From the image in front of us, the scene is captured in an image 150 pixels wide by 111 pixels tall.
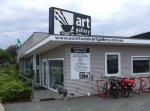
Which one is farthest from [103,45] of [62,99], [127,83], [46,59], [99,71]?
[46,59]

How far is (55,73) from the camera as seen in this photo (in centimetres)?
1712

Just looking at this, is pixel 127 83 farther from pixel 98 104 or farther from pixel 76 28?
pixel 76 28

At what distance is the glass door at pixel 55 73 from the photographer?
15.8 m

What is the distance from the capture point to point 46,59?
19.3m

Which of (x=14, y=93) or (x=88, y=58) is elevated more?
(x=88, y=58)

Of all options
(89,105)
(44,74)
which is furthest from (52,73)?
(89,105)

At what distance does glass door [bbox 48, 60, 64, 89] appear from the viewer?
1577 cm

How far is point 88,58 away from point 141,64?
12.5 ft

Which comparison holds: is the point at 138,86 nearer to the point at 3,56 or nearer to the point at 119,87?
the point at 119,87

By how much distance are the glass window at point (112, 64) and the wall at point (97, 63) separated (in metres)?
0.22

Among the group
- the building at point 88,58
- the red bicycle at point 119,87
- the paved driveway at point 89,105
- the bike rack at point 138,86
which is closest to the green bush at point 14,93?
the paved driveway at point 89,105

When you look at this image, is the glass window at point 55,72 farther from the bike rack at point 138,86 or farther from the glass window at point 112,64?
the glass window at point 112,64

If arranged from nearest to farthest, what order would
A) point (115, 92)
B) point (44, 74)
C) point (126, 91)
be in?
point (115, 92) < point (126, 91) < point (44, 74)

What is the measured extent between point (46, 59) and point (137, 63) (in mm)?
5959
